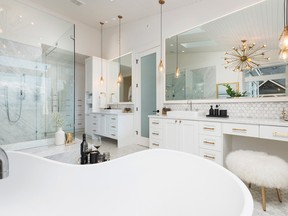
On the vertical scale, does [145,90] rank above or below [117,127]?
above

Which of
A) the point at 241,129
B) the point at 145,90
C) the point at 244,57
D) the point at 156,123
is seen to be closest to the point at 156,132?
the point at 156,123

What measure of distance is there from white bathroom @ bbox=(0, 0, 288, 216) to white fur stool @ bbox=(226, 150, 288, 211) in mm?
11

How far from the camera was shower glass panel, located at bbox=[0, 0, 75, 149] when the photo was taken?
9.67 ft

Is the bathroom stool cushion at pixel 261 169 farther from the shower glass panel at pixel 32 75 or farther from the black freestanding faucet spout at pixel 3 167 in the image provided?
the shower glass panel at pixel 32 75

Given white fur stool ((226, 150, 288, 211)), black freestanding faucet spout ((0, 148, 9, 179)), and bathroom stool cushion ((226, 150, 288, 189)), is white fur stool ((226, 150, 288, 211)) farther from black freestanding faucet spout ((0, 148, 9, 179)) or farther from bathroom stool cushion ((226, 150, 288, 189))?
black freestanding faucet spout ((0, 148, 9, 179))

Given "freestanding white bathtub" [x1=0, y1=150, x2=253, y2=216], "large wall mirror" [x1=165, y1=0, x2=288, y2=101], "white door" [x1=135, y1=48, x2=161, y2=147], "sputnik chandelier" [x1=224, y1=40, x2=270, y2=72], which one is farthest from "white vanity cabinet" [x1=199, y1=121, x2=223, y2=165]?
"white door" [x1=135, y1=48, x2=161, y2=147]

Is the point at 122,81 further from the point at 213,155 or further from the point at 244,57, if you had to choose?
the point at 213,155

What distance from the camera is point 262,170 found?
5.38 ft

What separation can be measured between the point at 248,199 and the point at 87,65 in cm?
565

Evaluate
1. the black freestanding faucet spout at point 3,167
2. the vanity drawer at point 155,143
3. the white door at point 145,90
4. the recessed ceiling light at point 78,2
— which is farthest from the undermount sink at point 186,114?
the recessed ceiling light at point 78,2

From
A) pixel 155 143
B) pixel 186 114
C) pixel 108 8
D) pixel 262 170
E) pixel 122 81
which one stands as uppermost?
pixel 108 8

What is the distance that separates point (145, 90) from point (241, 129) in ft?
8.91

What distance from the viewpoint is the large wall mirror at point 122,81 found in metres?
4.84

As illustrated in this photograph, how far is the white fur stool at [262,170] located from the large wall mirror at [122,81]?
3.44 m
